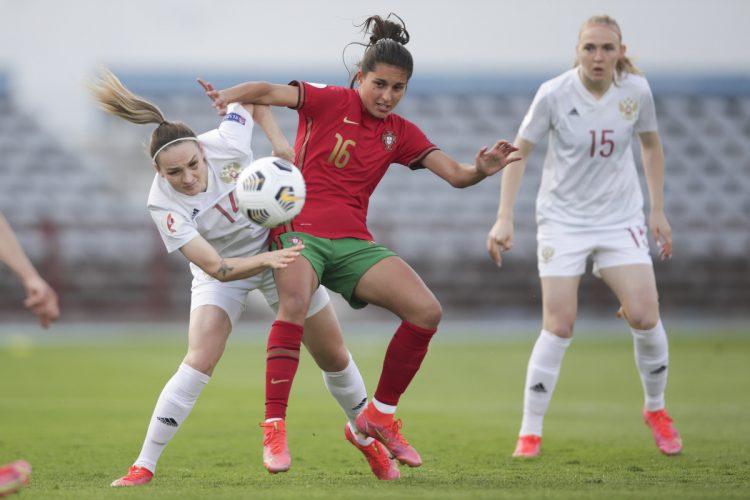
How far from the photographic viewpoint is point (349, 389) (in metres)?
5.67

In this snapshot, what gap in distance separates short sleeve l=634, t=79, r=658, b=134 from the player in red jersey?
132 cm

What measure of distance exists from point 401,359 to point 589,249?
1.59m

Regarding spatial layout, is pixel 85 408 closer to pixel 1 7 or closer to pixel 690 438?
pixel 690 438

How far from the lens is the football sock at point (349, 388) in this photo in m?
5.64

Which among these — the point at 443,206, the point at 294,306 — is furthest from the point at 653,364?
the point at 443,206

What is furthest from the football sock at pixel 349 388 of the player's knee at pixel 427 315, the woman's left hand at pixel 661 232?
the woman's left hand at pixel 661 232

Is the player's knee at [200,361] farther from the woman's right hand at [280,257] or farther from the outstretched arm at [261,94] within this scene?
the outstretched arm at [261,94]

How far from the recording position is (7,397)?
10.1 m

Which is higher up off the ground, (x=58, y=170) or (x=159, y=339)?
(x=58, y=170)

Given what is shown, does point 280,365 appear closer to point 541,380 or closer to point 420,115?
point 541,380

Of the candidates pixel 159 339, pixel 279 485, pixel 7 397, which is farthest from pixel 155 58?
pixel 279 485

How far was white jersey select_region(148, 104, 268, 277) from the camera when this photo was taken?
17.2 feet

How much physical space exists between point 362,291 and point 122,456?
79.6 inches

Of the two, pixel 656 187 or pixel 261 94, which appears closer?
pixel 261 94
